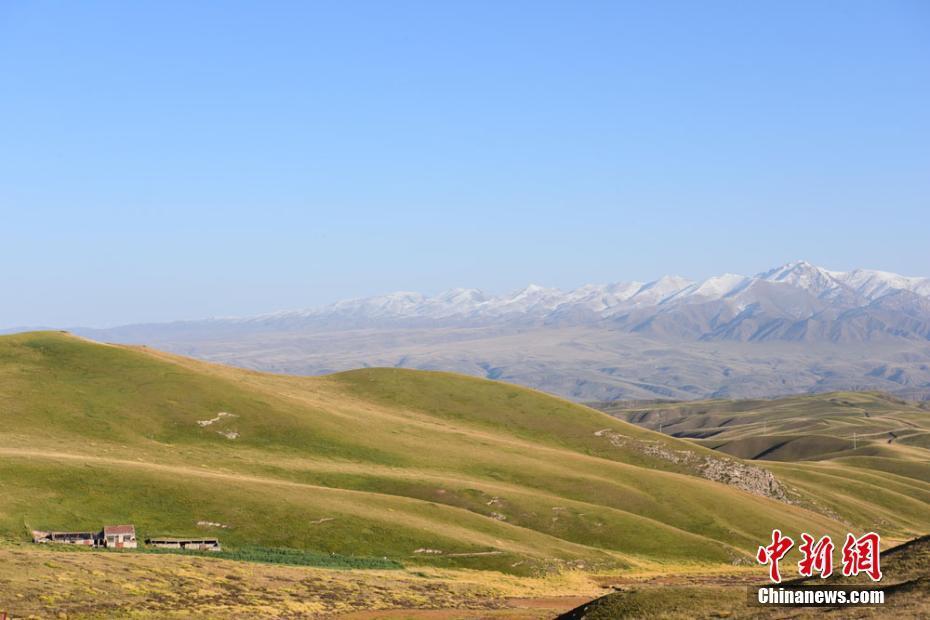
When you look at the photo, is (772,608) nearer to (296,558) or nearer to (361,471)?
(296,558)

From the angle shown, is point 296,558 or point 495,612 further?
point 296,558

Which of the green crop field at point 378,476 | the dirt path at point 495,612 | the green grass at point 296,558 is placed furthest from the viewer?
the green crop field at point 378,476

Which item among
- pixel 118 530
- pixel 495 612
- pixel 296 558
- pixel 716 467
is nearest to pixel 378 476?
pixel 296 558

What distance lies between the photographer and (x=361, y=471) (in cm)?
12088

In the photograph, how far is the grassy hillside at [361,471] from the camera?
9412cm

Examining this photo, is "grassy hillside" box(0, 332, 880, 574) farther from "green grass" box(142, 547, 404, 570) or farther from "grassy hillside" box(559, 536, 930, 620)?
"grassy hillside" box(559, 536, 930, 620)

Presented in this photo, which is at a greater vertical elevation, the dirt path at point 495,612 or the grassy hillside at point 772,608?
the grassy hillside at point 772,608

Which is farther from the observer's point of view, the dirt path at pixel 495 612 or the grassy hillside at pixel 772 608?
the dirt path at pixel 495 612

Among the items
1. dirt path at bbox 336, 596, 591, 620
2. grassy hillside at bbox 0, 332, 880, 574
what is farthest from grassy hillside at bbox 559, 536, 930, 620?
grassy hillside at bbox 0, 332, 880, 574

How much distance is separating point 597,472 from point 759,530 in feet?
80.8

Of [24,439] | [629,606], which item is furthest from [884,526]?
A: [24,439]

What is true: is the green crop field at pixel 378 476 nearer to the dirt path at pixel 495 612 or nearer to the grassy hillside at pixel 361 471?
the grassy hillside at pixel 361 471

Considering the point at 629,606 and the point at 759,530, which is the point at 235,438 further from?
the point at 629,606

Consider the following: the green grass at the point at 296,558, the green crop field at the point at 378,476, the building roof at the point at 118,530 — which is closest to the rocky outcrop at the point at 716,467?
the green crop field at the point at 378,476
